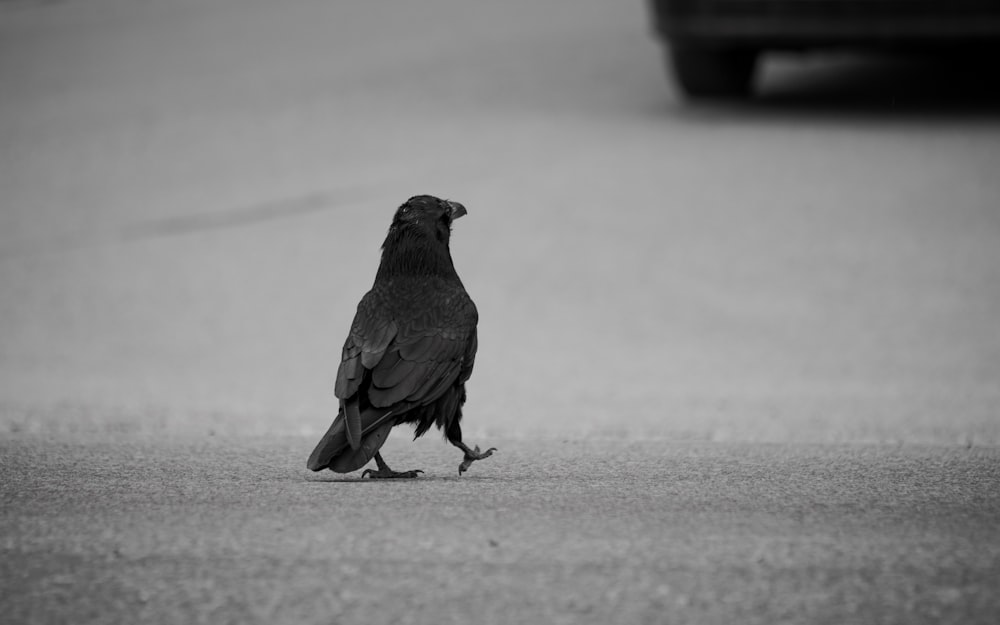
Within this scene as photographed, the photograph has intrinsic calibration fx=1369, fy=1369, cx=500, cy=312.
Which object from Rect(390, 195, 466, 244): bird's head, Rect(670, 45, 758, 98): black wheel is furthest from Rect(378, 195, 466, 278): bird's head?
Rect(670, 45, 758, 98): black wheel

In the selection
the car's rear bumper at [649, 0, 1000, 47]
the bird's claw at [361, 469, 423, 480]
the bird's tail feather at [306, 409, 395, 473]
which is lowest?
the bird's claw at [361, 469, 423, 480]

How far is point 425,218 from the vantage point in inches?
227

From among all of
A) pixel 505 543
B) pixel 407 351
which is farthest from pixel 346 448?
pixel 505 543

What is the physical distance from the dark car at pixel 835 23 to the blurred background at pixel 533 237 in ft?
3.54

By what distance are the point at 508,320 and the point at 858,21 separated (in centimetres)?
541

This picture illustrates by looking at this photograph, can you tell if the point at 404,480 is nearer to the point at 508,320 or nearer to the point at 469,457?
the point at 469,457

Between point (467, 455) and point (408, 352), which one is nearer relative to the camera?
point (408, 352)

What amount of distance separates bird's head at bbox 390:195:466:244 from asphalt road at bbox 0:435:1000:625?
1029 millimetres

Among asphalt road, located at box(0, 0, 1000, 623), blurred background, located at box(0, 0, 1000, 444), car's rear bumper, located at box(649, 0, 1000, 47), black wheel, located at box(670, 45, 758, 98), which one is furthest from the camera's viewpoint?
black wheel, located at box(670, 45, 758, 98)

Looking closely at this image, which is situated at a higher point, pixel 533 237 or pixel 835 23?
pixel 835 23

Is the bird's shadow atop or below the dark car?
below

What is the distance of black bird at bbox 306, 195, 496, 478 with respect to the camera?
5.01m

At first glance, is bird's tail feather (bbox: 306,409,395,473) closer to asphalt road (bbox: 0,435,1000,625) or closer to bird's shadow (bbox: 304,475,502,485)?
asphalt road (bbox: 0,435,1000,625)

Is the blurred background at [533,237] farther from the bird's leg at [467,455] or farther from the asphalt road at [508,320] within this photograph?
the bird's leg at [467,455]
